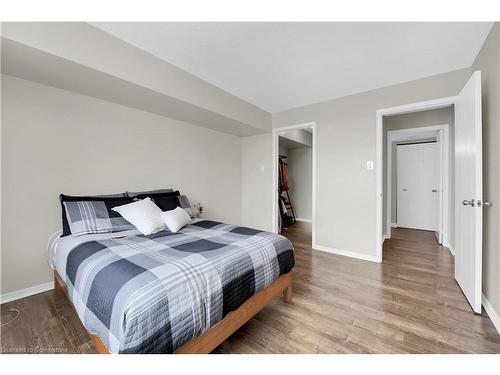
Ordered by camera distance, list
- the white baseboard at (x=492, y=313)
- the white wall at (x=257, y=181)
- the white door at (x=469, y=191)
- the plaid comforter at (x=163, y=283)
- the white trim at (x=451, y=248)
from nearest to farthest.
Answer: the plaid comforter at (x=163, y=283), the white baseboard at (x=492, y=313), the white door at (x=469, y=191), the white trim at (x=451, y=248), the white wall at (x=257, y=181)

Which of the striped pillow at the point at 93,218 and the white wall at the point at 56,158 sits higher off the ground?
the white wall at the point at 56,158

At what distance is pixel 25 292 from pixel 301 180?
224 inches

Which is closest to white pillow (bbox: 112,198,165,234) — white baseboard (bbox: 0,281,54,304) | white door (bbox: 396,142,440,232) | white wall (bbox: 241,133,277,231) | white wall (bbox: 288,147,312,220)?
white baseboard (bbox: 0,281,54,304)

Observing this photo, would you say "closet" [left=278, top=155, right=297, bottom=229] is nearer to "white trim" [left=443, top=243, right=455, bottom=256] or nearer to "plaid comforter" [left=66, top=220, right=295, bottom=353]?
"white trim" [left=443, top=243, right=455, bottom=256]

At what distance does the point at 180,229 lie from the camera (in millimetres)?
2209

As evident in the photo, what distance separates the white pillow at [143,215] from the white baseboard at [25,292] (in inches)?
39.9

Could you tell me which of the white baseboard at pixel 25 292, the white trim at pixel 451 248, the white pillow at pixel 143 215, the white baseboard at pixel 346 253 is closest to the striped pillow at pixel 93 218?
the white pillow at pixel 143 215

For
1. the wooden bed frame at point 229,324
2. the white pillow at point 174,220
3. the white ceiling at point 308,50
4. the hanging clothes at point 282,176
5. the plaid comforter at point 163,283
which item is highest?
the white ceiling at point 308,50

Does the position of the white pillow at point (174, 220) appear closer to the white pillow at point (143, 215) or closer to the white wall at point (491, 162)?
the white pillow at point (143, 215)

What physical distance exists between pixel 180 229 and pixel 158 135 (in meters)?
1.59

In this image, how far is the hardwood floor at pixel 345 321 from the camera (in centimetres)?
142

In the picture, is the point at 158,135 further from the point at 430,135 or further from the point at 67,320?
the point at 430,135

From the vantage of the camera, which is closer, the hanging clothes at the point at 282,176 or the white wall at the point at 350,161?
the white wall at the point at 350,161
